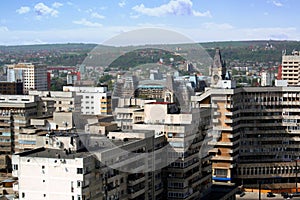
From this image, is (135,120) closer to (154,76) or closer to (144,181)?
(144,181)

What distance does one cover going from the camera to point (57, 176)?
60.3 feet

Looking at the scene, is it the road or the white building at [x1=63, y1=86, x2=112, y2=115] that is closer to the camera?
the road

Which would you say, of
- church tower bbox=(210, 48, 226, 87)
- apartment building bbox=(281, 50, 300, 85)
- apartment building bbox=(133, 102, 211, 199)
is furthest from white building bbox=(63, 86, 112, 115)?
apartment building bbox=(281, 50, 300, 85)

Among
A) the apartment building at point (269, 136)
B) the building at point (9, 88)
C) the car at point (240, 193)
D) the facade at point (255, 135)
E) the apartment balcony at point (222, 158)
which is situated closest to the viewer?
the car at point (240, 193)

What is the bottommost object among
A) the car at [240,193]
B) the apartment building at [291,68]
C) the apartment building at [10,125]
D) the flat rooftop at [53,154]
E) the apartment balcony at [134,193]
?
the car at [240,193]

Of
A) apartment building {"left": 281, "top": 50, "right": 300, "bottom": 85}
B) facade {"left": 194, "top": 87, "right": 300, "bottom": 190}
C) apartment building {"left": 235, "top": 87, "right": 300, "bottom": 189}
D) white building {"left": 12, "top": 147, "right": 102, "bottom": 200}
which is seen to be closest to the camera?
white building {"left": 12, "top": 147, "right": 102, "bottom": 200}

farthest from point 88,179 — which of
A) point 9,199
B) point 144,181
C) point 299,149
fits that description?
point 299,149

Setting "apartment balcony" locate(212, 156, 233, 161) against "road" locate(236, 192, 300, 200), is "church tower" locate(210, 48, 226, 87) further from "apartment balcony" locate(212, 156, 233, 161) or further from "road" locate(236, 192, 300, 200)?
"road" locate(236, 192, 300, 200)

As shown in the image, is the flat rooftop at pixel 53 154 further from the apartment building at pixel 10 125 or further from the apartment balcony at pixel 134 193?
the apartment building at pixel 10 125

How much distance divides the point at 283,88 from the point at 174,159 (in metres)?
14.2

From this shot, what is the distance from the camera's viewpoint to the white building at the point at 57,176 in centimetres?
1820

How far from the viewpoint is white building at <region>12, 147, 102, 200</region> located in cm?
1820

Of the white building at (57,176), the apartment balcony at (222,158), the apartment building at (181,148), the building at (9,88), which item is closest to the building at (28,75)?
the building at (9,88)

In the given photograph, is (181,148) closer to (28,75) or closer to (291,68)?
(291,68)
